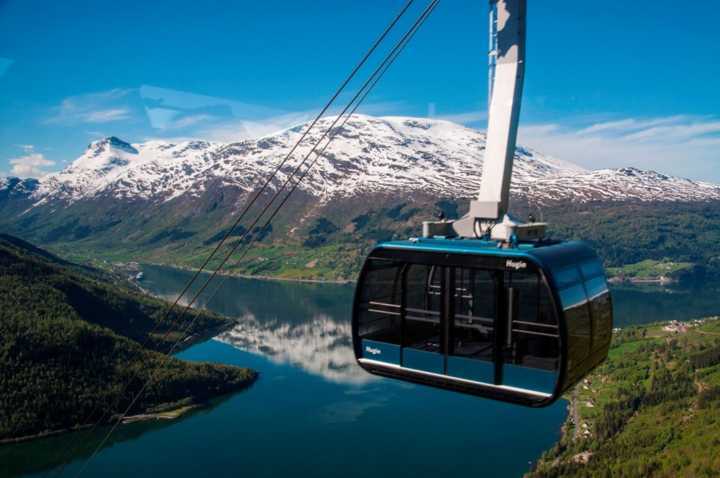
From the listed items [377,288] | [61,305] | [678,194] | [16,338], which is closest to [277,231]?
[61,305]

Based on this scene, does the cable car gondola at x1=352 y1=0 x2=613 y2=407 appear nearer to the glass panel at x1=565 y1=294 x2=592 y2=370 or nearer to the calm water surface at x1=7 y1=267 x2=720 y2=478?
the glass panel at x1=565 y1=294 x2=592 y2=370

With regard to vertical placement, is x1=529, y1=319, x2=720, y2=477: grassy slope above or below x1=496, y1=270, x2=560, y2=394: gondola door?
below

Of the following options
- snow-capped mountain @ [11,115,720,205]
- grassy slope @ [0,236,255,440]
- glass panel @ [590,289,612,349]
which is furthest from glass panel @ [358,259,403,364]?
snow-capped mountain @ [11,115,720,205]

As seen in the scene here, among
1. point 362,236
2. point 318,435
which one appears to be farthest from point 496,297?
point 362,236

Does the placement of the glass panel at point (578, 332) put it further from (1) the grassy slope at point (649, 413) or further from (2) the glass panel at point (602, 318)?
(1) the grassy slope at point (649, 413)

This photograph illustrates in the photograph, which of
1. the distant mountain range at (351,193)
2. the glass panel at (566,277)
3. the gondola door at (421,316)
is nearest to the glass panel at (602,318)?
the glass panel at (566,277)

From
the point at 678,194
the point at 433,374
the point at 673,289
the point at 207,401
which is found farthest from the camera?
the point at 678,194

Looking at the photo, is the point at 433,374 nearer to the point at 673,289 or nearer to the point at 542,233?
the point at 542,233
